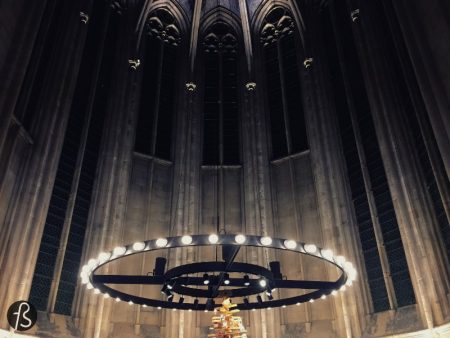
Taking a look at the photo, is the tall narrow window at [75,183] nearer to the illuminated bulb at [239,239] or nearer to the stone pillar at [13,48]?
the stone pillar at [13,48]

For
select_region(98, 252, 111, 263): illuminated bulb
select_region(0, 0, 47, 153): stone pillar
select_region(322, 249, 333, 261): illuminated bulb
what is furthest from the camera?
select_region(0, 0, 47, 153): stone pillar

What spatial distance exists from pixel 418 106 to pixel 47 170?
13416 mm

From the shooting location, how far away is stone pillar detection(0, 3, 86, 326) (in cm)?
1464

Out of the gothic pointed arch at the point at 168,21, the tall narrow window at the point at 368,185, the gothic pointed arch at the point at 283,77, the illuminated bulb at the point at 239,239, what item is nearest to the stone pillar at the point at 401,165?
the tall narrow window at the point at 368,185

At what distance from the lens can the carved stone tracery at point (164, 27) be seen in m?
25.3

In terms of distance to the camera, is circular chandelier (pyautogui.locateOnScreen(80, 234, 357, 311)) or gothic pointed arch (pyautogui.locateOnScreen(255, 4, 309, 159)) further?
gothic pointed arch (pyautogui.locateOnScreen(255, 4, 309, 159))

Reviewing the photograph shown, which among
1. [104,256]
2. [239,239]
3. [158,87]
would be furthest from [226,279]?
[158,87]

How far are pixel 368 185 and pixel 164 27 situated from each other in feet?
46.7

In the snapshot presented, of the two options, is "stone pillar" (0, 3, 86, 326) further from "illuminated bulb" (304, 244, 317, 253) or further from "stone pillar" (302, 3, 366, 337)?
"stone pillar" (302, 3, 366, 337)

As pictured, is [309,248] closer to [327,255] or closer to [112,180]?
[327,255]

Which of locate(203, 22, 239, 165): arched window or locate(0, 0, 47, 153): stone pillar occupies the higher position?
locate(203, 22, 239, 165): arched window

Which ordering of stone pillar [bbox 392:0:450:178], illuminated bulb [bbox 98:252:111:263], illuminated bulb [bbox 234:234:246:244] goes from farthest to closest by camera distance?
stone pillar [bbox 392:0:450:178]
illuminated bulb [bbox 98:252:111:263]
illuminated bulb [bbox 234:234:246:244]

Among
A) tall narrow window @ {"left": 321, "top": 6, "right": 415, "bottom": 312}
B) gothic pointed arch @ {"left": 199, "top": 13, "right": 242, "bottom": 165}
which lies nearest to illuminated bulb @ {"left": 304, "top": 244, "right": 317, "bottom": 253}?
tall narrow window @ {"left": 321, "top": 6, "right": 415, "bottom": 312}

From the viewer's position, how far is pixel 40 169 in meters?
16.4
